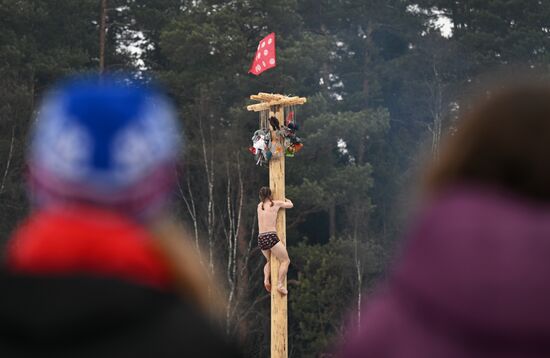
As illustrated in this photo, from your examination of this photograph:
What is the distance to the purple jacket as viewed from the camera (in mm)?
1802

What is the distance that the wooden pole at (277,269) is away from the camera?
15305 millimetres

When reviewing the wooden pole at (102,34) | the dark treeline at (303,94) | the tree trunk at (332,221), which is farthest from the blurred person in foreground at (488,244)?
the tree trunk at (332,221)

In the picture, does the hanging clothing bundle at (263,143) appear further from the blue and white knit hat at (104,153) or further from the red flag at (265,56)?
the blue and white knit hat at (104,153)

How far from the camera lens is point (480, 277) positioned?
1.81 meters

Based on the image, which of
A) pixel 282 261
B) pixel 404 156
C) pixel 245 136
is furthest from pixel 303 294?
pixel 282 261

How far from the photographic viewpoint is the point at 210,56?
92.7 feet

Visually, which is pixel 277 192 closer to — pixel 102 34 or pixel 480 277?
pixel 480 277

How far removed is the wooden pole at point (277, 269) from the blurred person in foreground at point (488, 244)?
43.3 ft

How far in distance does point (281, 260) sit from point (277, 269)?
316 millimetres

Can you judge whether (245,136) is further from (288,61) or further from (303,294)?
(303,294)

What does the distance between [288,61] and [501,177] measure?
2623 cm

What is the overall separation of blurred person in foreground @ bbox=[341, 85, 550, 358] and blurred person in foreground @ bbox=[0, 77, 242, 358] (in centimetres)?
35

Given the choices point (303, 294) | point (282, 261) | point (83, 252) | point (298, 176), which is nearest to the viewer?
point (83, 252)

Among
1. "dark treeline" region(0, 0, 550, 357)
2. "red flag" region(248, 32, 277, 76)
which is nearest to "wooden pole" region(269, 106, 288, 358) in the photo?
"red flag" region(248, 32, 277, 76)
